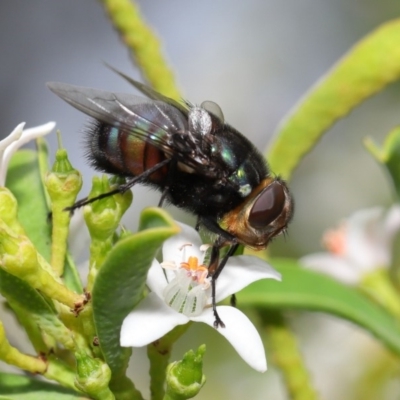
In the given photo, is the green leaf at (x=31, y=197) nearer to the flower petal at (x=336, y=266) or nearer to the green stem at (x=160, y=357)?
the green stem at (x=160, y=357)

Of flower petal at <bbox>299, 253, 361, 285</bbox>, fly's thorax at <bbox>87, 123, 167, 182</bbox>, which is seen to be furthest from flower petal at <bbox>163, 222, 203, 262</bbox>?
flower petal at <bbox>299, 253, 361, 285</bbox>

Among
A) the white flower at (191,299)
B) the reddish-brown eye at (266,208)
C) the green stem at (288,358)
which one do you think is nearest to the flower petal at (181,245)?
the white flower at (191,299)

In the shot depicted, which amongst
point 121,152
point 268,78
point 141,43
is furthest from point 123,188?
point 268,78

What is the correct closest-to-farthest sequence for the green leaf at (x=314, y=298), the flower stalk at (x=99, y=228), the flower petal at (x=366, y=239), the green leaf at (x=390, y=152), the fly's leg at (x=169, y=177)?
the flower stalk at (x=99, y=228), the fly's leg at (x=169, y=177), the green leaf at (x=390, y=152), the green leaf at (x=314, y=298), the flower petal at (x=366, y=239)

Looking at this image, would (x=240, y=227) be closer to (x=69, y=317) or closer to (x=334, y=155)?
(x=69, y=317)

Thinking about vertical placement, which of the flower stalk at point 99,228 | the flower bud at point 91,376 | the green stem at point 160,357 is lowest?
the green stem at point 160,357

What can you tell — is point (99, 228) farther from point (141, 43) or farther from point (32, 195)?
point (141, 43)
